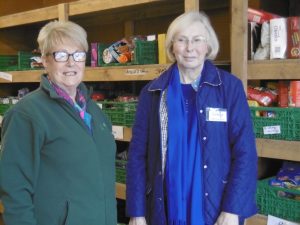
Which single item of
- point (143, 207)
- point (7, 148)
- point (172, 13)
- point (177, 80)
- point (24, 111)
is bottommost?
point (143, 207)

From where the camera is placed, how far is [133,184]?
1.76 m

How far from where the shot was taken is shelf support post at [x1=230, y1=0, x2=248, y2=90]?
75.3 inches

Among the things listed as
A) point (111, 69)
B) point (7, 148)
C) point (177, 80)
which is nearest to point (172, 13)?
point (111, 69)

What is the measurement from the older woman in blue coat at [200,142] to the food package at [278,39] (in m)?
0.40

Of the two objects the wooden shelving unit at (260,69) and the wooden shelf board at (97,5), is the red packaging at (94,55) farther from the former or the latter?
the wooden shelving unit at (260,69)

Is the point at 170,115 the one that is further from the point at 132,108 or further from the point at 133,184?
the point at 132,108

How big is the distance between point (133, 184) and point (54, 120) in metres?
0.61

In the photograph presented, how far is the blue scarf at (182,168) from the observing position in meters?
1.56

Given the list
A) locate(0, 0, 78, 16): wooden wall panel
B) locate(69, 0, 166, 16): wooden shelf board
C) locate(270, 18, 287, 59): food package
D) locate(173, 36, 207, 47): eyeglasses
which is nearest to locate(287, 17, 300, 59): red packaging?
locate(270, 18, 287, 59): food package

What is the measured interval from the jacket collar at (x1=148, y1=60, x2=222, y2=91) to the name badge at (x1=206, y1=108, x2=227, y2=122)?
0.36 feet

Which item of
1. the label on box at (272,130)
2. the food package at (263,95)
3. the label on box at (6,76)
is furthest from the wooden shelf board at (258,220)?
the label on box at (6,76)

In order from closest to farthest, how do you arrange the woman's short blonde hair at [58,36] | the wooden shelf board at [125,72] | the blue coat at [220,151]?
the woman's short blonde hair at [58,36]
the blue coat at [220,151]
the wooden shelf board at [125,72]

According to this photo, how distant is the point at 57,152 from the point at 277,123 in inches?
43.6

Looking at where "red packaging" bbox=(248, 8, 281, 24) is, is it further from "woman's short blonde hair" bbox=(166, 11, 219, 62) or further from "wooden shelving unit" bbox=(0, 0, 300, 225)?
"woman's short blonde hair" bbox=(166, 11, 219, 62)
